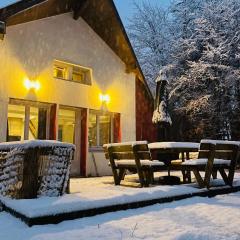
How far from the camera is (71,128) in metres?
11.4

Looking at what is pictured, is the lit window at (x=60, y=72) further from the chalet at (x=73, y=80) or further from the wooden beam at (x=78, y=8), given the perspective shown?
the wooden beam at (x=78, y=8)

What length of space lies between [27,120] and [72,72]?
2441 millimetres

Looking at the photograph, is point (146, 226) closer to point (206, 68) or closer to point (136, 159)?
point (136, 159)

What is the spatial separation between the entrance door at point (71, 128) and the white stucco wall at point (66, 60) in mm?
416

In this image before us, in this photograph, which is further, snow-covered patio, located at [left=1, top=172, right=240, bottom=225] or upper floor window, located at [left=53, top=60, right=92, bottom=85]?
upper floor window, located at [left=53, top=60, right=92, bottom=85]

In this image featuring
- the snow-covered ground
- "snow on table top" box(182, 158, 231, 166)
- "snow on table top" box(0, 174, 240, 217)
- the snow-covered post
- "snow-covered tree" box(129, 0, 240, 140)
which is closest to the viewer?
the snow-covered ground

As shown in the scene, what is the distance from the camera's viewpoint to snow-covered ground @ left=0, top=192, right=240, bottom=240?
10.5ft

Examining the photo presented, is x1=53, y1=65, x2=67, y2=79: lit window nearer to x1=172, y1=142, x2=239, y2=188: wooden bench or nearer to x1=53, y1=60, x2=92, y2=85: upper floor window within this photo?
x1=53, y1=60, x2=92, y2=85: upper floor window

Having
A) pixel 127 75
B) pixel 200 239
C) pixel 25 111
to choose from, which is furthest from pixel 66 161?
pixel 127 75

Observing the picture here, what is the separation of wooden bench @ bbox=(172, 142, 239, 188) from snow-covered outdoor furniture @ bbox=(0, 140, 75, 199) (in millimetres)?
2349

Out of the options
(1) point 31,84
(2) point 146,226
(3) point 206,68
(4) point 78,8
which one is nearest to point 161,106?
(1) point 31,84

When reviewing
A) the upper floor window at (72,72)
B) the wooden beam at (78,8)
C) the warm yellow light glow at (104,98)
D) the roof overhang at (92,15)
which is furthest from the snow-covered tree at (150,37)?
the wooden beam at (78,8)

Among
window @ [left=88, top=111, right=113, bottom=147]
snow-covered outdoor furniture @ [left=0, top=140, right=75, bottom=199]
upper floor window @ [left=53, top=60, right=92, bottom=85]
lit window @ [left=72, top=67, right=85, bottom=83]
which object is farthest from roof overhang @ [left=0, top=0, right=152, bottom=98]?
snow-covered outdoor furniture @ [left=0, top=140, right=75, bottom=199]

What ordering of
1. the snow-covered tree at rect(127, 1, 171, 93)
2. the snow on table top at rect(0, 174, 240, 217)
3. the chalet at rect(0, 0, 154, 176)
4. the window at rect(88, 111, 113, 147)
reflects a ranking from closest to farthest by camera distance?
the snow on table top at rect(0, 174, 240, 217) → the chalet at rect(0, 0, 154, 176) → the window at rect(88, 111, 113, 147) → the snow-covered tree at rect(127, 1, 171, 93)
